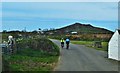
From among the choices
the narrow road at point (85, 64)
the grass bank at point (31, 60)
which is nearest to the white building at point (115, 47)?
the narrow road at point (85, 64)

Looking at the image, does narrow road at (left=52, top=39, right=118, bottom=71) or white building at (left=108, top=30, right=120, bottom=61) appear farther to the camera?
white building at (left=108, top=30, right=120, bottom=61)

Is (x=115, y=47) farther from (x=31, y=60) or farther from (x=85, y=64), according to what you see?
(x=31, y=60)

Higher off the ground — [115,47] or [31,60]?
[115,47]

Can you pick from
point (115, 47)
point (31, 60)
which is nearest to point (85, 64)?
point (31, 60)

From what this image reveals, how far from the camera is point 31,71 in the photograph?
1806 cm

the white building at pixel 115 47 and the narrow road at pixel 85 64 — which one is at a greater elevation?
the white building at pixel 115 47

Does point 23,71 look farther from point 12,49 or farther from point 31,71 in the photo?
point 12,49

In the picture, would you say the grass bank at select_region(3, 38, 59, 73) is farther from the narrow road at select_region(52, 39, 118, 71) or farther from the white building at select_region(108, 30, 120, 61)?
the white building at select_region(108, 30, 120, 61)

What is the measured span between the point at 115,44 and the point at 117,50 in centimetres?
74

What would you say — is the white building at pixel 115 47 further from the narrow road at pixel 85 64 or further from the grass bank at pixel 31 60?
the grass bank at pixel 31 60

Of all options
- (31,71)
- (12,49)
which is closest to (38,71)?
(31,71)

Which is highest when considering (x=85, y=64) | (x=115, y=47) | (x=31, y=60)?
(x=115, y=47)

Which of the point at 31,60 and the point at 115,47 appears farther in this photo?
the point at 115,47

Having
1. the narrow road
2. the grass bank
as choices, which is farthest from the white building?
the grass bank
